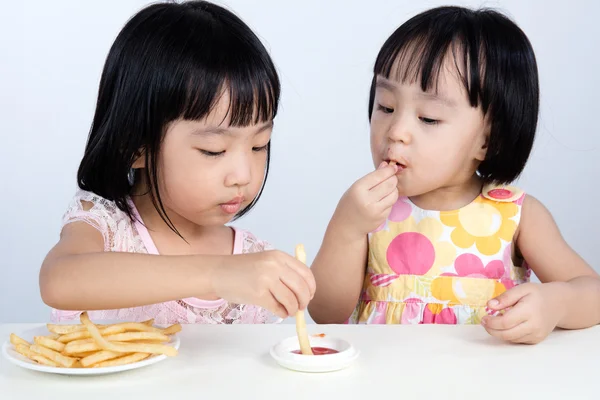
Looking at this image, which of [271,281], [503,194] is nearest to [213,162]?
[271,281]

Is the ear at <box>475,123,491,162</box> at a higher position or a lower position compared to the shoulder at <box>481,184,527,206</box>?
higher

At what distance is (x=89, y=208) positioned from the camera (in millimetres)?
1484

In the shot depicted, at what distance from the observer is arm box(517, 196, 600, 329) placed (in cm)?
134

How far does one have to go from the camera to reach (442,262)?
162 centimetres

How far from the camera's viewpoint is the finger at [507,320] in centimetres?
118

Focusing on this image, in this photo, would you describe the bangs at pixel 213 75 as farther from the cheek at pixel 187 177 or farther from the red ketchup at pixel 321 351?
the red ketchup at pixel 321 351

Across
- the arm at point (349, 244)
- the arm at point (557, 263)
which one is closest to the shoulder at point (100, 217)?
the arm at point (349, 244)

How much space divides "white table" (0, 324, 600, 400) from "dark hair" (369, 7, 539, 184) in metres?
0.46

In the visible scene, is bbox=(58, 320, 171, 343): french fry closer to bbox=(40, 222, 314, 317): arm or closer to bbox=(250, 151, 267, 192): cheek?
bbox=(40, 222, 314, 317): arm

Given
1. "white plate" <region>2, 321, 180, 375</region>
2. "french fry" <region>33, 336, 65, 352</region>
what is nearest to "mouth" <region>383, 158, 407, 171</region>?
"white plate" <region>2, 321, 180, 375</region>

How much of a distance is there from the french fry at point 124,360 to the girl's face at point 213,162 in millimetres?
404

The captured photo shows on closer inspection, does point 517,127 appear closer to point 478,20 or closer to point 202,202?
point 478,20

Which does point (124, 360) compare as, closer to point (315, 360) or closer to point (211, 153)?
point (315, 360)

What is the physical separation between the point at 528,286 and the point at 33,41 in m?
2.39
